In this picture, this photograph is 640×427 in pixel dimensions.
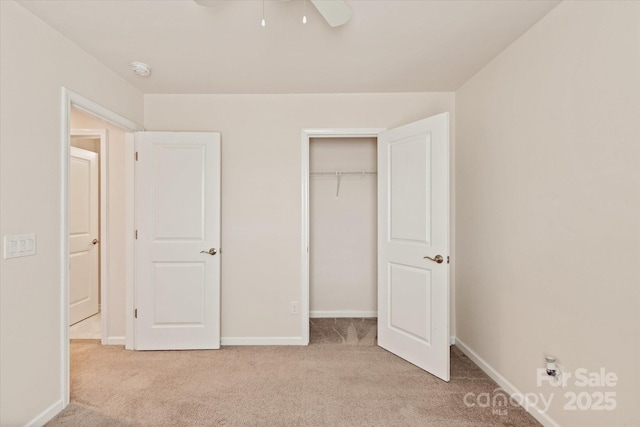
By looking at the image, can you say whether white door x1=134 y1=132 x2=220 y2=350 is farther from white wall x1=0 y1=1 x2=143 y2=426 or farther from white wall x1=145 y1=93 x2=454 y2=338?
white wall x1=0 y1=1 x2=143 y2=426

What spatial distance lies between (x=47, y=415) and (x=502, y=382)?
303 centimetres

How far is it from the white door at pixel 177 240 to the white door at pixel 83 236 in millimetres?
1377

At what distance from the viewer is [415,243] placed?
2723 mm

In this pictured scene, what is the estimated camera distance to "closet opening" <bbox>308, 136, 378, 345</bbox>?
4.09 metres

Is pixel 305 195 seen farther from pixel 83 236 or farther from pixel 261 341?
pixel 83 236

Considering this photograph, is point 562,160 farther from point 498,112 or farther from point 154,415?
point 154,415

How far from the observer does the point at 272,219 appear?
3.19 meters

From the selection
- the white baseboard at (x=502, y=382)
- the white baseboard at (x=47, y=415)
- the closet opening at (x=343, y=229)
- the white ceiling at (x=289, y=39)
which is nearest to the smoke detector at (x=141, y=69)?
the white ceiling at (x=289, y=39)

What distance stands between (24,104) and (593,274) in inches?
126

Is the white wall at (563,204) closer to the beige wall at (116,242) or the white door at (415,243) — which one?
the white door at (415,243)

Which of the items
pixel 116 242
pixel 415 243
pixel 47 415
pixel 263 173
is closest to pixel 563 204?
pixel 415 243

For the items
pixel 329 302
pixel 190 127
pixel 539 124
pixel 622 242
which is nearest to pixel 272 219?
pixel 190 127

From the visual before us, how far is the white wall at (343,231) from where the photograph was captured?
13.4 feet

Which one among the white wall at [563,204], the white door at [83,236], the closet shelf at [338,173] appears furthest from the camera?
the closet shelf at [338,173]
